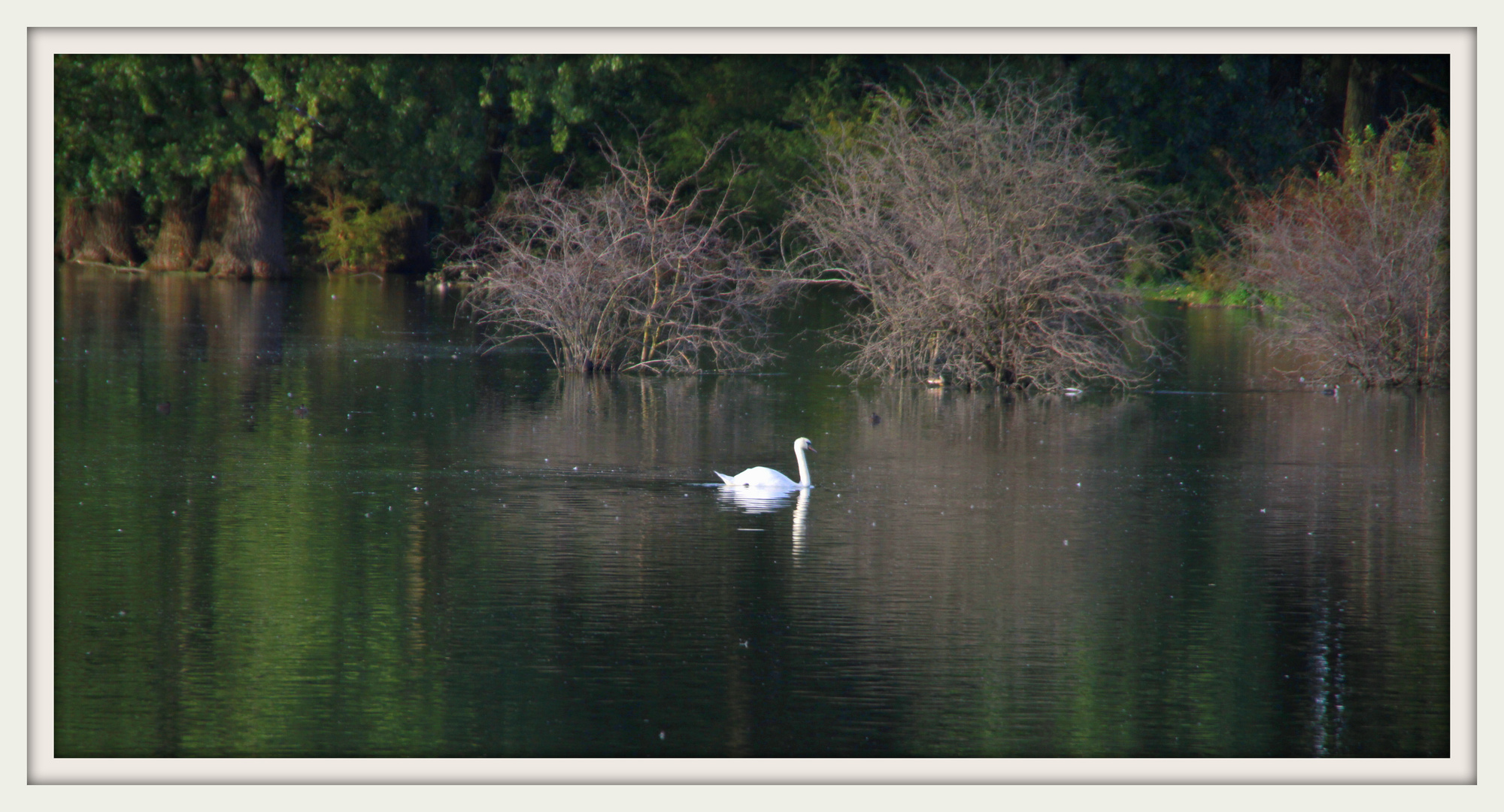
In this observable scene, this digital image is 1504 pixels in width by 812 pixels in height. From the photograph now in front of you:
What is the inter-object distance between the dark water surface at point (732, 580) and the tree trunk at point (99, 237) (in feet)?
97.7

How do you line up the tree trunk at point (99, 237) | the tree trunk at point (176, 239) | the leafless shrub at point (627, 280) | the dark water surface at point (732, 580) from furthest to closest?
1. the tree trunk at point (99, 237)
2. the tree trunk at point (176, 239)
3. the leafless shrub at point (627, 280)
4. the dark water surface at point (732, 580)

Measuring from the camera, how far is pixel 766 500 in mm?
13078

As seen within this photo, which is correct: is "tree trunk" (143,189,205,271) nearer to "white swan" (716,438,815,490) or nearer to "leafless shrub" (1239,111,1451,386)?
"leafless shrub" (1239,111,1451,386)

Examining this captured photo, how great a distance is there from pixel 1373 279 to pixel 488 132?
30.6 meters

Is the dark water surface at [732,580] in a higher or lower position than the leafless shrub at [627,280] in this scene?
lower

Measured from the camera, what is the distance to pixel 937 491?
537 inches

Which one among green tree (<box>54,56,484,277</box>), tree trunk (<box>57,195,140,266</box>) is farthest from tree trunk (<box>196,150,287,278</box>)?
tree trunk (<box>57,195,140,266</box>)

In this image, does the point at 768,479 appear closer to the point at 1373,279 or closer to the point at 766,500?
the point at 766,500

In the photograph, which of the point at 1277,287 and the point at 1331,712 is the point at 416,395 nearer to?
the point at 1277,287

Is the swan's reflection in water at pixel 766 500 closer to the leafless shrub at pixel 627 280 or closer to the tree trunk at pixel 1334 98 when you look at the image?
the leafless shrub at pixel 627 280

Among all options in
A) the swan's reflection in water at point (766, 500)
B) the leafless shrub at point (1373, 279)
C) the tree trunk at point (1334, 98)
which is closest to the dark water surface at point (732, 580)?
the swan's reflection in water at point (766, 500)

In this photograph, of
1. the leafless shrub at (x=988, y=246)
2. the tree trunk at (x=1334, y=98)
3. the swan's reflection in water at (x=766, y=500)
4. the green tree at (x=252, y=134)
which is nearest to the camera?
the swan's reflection in water at (x=766, y=500)

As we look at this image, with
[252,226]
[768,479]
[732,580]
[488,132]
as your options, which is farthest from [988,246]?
[252,226]

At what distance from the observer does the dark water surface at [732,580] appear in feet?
24.9
